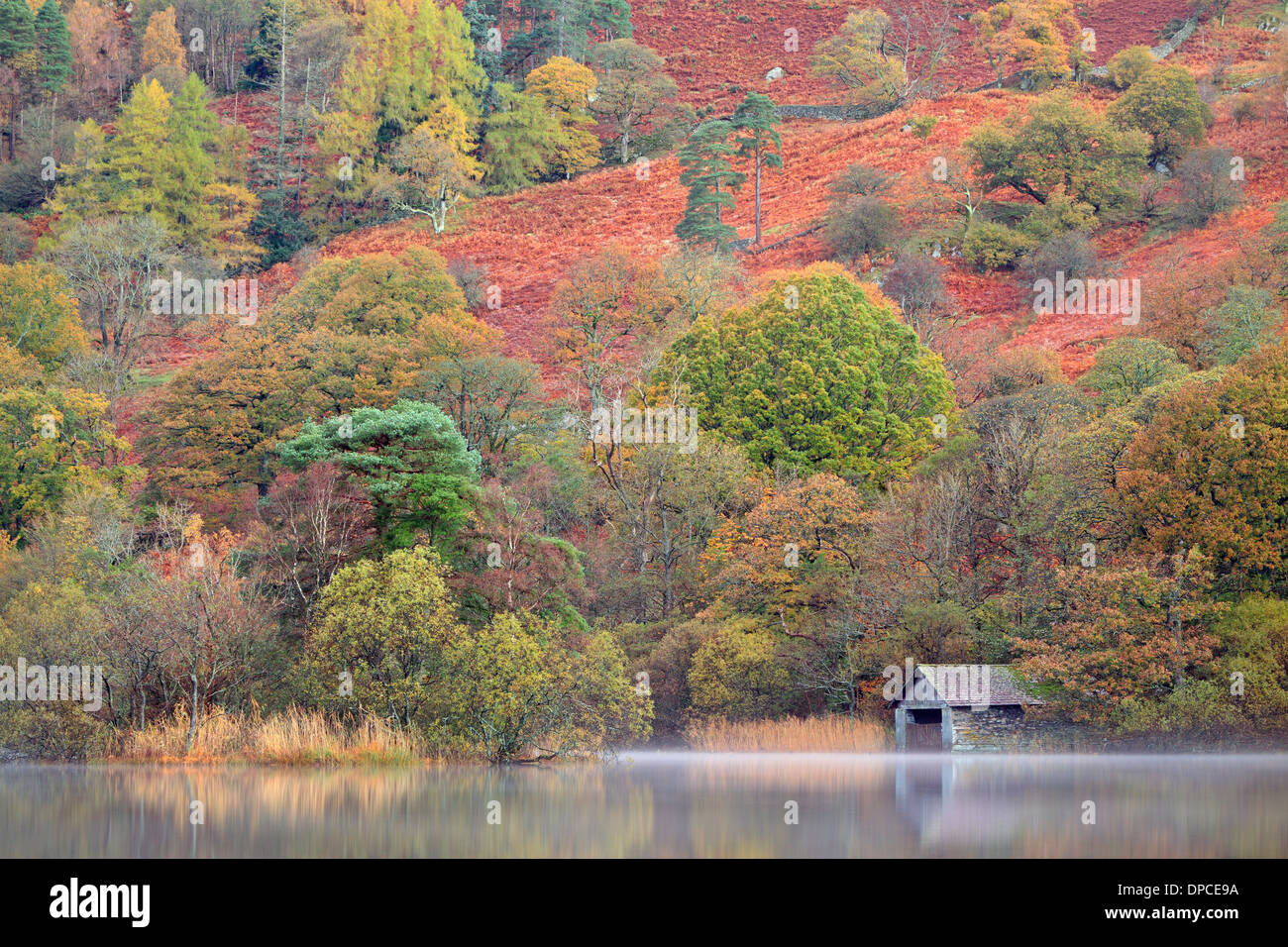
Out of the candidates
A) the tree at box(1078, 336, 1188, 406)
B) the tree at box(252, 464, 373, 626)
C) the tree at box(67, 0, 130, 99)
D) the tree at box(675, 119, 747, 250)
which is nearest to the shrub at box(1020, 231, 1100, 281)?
the tree at box(675, 119, 747, 250)

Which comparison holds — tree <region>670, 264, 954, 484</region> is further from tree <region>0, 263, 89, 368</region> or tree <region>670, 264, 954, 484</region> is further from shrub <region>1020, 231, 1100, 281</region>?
tree <region>0, 263, 89, 368</region>

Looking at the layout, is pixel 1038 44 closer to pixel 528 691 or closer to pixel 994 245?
pixel 994 245

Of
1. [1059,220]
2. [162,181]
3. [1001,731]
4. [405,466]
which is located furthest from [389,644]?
[162,181]

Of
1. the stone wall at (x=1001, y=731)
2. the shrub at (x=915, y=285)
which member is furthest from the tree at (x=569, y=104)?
the stone wall at (x=1001, y=731)

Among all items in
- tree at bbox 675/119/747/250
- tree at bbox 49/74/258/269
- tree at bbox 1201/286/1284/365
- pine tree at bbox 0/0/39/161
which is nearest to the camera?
tree at bbox 1201/286/1284/365

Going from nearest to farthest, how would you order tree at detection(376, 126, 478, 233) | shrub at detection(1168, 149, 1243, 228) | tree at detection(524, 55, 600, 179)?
shrub at detection(1168, 149, 1243, 228)
tree at detection(376, 126, 478, 233)
tree at detection(524, 55, 600, 179)

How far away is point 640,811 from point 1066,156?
72611mm

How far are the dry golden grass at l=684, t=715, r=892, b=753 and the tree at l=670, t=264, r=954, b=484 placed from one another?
37.5ft

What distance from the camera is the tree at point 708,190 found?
87.1 metres

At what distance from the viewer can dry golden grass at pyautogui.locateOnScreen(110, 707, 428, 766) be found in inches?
1103

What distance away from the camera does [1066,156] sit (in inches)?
3287

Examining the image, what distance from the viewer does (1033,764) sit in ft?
103

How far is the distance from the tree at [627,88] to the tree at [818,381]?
207 feet
